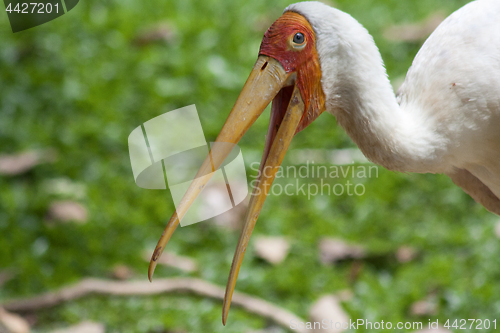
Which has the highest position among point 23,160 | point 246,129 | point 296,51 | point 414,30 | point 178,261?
point 296,51

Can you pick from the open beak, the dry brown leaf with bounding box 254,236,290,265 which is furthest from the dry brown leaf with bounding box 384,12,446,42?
the open beak

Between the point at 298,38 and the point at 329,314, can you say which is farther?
the point at 329,314

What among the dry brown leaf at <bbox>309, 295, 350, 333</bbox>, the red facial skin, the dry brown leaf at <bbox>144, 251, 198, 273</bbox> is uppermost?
the red facial skin

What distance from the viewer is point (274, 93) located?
2062mm

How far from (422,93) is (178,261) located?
187 centimetres

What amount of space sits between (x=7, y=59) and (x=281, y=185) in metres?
2.59

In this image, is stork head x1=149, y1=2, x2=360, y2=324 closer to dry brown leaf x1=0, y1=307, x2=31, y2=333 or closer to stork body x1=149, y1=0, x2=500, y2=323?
stork body x1=149, y1=0, x2=500, y2=323

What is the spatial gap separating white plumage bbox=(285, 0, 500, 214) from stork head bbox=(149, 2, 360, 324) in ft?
0.12

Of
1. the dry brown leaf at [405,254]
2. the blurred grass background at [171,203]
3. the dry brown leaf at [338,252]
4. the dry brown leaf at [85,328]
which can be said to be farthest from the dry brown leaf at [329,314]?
the dry brown leaf at [85,328]

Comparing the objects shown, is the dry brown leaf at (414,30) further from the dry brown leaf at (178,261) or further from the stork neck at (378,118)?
the stork neck at (378,118)

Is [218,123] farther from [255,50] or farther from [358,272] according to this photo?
[358,272]

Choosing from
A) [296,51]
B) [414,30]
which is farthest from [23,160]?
[414,30]

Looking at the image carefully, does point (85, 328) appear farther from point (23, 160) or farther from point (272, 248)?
point (23, 160)

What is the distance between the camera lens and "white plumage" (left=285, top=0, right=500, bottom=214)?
6.79ft
